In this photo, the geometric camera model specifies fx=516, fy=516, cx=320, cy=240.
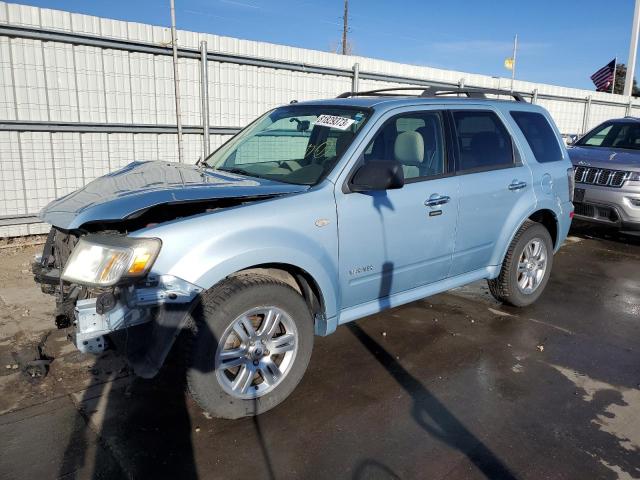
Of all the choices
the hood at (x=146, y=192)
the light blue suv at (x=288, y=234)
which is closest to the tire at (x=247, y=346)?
the light blue suv at (x=288, y=234)

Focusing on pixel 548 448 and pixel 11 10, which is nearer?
pixel 548 448

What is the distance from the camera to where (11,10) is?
20.5 ft

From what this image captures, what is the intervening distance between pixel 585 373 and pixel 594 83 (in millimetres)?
18945

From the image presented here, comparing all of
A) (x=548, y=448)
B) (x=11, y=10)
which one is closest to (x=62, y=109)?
(x=11, y=10)

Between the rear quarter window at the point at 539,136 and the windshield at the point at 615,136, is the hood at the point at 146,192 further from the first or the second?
the windshield at the point at 615,136

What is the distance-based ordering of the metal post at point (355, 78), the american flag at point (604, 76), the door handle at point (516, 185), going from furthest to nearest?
the american flag at point (604, 76) → the metal post at point (355, 78) → the door handle at point (516, 185)

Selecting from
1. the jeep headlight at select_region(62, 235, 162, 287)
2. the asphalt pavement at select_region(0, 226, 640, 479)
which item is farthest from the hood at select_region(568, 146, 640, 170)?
the jeep headlight at select_region(62, 235, 162, 287)

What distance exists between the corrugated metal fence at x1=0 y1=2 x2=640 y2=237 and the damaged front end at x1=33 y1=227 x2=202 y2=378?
469 centimetres

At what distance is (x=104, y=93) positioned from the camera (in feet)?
23.2

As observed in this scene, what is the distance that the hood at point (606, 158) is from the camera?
753 centimetres

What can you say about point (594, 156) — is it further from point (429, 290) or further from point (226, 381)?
point (226, 381)

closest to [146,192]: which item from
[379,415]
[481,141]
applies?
[379,415]

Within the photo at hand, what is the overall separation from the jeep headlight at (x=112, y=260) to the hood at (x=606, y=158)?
7234 millimetres

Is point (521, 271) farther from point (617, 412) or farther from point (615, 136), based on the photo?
point (615, 136)
